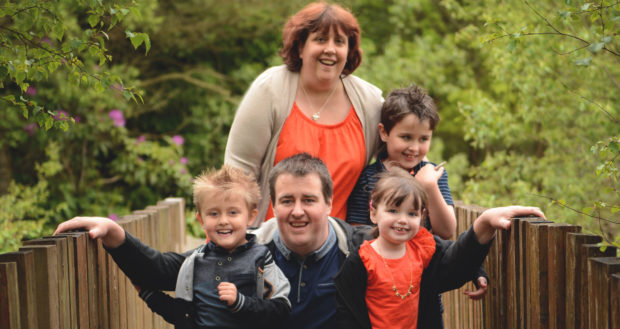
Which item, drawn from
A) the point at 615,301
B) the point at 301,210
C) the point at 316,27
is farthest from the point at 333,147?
the point at 615,301

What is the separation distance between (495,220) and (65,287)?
175 centimetres

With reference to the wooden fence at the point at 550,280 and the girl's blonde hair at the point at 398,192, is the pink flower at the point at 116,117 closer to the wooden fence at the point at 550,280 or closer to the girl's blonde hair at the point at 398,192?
A: the wooden fence at the point at 550,280

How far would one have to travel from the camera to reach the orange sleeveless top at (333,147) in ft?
12.6

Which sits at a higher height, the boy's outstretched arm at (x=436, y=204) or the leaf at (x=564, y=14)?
the leaf at (x=564, y=14)

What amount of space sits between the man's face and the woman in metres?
0.69

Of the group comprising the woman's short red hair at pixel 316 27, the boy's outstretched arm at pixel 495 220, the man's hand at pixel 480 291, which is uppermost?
the woman's short red hair at pixel 316 27

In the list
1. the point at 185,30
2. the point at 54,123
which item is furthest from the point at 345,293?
the point at 185,30

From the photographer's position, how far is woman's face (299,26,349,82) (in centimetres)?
386

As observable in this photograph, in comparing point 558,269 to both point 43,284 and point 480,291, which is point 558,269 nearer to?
point 480,291

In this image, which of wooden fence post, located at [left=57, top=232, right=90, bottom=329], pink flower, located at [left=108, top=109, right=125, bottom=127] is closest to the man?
wooden fence post, located at [left=57, top=232, right=90, bottom=329]

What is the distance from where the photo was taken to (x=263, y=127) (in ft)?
12.7

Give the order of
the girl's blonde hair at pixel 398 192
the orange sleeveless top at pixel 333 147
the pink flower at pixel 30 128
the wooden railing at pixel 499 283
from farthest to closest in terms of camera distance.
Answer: the pink flower at pixel 30 128 → the orange sleeveless top at pixel 333 147 → the girl's blonde hair at pixel 398 192 → the wooden railing at pixel 499 283

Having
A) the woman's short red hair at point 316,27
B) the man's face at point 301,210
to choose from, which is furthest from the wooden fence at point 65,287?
the woman's short red hair at point 316,27

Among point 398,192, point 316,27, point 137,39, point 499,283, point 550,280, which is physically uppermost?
point 316,27
